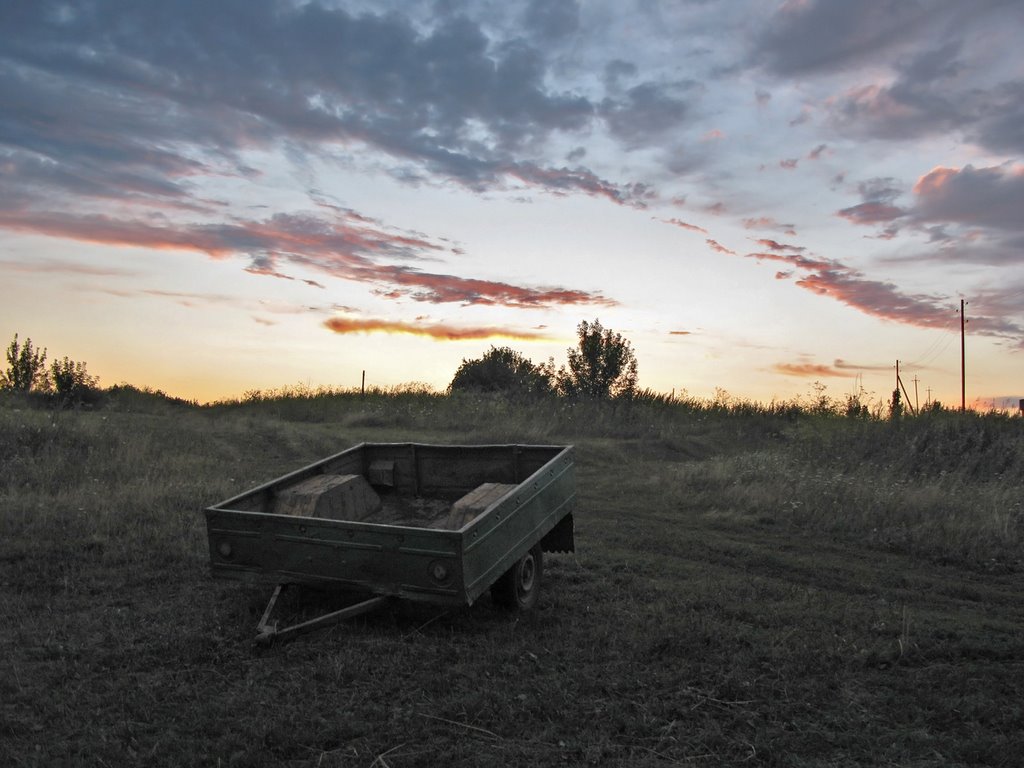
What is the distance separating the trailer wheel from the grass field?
15 cm

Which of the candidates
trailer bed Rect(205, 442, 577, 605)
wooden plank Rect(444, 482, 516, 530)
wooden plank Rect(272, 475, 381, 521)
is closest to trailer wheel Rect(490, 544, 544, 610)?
trailer bed Rect(205, 442, 577, 605)

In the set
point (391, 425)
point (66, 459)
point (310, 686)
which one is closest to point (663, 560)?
point (310, 686)

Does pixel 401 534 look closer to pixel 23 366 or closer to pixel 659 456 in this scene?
pixel 659 456

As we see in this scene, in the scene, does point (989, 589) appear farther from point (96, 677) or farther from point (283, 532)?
point (96, 677)

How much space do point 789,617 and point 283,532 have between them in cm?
423

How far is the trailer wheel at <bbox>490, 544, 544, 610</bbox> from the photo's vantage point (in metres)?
6.43

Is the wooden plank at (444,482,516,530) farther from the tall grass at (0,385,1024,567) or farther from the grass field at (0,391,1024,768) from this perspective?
the tall grass at (0,385,1024,567)

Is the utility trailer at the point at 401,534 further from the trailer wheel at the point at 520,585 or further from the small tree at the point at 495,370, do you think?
the small tree at the point at 495,370

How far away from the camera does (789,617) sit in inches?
264

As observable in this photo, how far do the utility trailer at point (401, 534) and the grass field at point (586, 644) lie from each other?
393 mm

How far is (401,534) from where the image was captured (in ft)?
18.6

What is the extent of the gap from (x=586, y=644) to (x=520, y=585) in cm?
88

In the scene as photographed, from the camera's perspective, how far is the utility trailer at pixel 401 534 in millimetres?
5641

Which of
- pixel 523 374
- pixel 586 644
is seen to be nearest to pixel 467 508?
pixel 586 644
